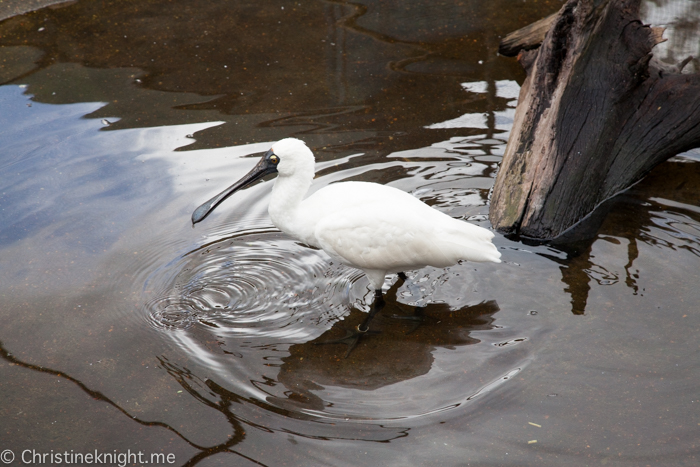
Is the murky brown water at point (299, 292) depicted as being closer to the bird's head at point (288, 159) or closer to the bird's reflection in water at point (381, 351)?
the bird's reflection in water at point (381, 351)

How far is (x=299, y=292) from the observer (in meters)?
4.13

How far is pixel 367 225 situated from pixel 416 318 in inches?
26.3

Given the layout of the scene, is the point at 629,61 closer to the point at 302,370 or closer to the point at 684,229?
the point at 684,229

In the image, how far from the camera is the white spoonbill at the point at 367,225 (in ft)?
12.5

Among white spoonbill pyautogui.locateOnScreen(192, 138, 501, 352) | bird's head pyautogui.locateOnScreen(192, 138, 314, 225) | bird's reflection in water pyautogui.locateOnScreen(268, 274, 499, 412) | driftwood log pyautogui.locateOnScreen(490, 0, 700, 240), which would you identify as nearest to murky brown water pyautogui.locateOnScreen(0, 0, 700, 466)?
bird's reflection in water pyautogui.locateOnScreen(268, 274, 499, 412)

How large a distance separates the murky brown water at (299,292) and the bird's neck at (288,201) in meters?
0.45

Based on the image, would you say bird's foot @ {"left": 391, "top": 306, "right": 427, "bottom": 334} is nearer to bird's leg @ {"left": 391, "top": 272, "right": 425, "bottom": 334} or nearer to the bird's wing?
bird's leg @ {"left": 391, "top": 272, "right": 425, "bottom": 334}

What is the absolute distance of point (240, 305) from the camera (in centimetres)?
399

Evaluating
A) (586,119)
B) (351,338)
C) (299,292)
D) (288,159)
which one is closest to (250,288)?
(299,292)

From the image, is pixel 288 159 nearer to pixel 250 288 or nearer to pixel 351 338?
pixel 250 288

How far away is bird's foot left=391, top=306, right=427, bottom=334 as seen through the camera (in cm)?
393

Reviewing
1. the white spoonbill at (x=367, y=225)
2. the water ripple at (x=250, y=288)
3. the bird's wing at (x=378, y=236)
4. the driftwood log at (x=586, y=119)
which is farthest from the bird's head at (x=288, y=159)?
the driftwood log at (x=586, y=119)

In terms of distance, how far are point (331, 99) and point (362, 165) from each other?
4.19 ft

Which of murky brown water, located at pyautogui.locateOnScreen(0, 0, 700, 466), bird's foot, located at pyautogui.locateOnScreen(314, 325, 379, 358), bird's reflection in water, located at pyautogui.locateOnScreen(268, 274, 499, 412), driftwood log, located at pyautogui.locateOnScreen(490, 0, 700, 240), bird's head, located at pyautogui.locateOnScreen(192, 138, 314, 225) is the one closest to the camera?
murky brown water, located at pyautogui.locateOnScreen(0, 0, 700, 466)
